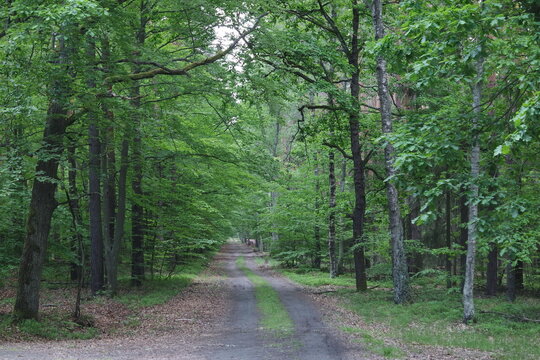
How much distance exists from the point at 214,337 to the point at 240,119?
987cm

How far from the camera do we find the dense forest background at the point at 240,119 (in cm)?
683

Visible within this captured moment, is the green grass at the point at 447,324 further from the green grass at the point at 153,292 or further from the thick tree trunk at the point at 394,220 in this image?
the green grass at the point at 153,292

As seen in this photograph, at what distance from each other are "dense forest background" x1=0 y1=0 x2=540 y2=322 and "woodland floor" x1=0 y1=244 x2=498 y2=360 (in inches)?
79.6

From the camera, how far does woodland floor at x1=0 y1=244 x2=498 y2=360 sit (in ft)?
28.3

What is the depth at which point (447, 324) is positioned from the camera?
475 inches

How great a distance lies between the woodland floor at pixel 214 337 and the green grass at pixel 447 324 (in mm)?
559

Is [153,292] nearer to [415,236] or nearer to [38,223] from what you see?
[38,223]

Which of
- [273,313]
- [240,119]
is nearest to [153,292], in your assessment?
[273,313]

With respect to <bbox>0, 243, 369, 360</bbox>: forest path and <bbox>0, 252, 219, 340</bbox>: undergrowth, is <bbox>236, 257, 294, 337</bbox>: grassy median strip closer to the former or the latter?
<bbox>0, 243, 369, 360</bbox>: forest path

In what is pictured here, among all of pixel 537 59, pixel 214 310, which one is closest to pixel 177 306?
pixel 214 310

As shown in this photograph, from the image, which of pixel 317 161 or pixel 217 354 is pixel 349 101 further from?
pixel 217 354

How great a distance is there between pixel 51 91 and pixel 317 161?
15384mm

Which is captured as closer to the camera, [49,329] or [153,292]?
[49,329]

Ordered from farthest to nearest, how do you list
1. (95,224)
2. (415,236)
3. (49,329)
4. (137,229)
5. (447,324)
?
(415,236) → (137,229) → (95,224) → (447,324) → (49,329)
